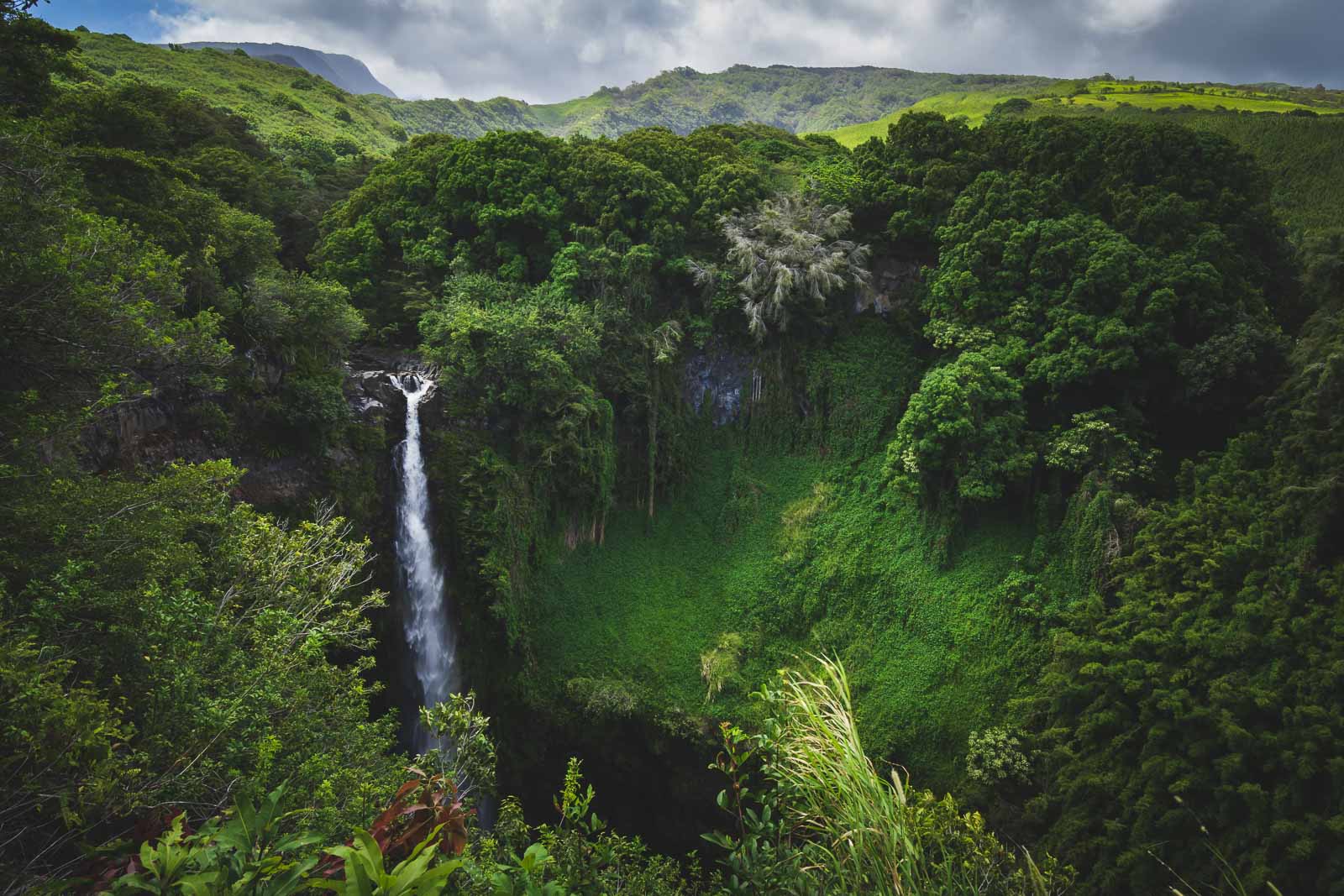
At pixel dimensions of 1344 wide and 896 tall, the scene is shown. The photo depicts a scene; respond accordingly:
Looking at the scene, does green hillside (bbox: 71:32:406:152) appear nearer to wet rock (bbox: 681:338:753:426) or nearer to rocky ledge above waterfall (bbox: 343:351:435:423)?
rocky ledge above waterfall (bbox: 343:351:435:423)

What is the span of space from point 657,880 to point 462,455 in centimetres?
1227

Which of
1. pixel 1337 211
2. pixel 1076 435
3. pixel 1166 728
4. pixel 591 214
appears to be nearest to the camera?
pixel 1166 728

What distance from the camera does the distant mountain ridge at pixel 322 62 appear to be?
100 metres

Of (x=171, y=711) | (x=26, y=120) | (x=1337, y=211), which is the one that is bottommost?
(x=171, y=711)

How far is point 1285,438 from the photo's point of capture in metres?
12.7

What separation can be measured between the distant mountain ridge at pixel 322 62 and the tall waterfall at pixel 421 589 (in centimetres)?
9190

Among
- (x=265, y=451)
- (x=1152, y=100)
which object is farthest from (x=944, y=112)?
(x=265, y=451)

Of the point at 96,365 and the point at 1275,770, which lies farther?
the point at 1275,770

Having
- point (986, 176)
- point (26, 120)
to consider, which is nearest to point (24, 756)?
point (26, 120)

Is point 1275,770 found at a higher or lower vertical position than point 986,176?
lower

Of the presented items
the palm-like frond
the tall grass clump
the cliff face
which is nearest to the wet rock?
the palm-like frond

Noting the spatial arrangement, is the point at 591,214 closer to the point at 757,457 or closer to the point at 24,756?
the point at 757,457

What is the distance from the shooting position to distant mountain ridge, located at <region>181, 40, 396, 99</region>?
329 feet

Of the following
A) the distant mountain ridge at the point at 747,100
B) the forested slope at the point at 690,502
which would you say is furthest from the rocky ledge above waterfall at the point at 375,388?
the distant mountain ridge at the point at 747,100
